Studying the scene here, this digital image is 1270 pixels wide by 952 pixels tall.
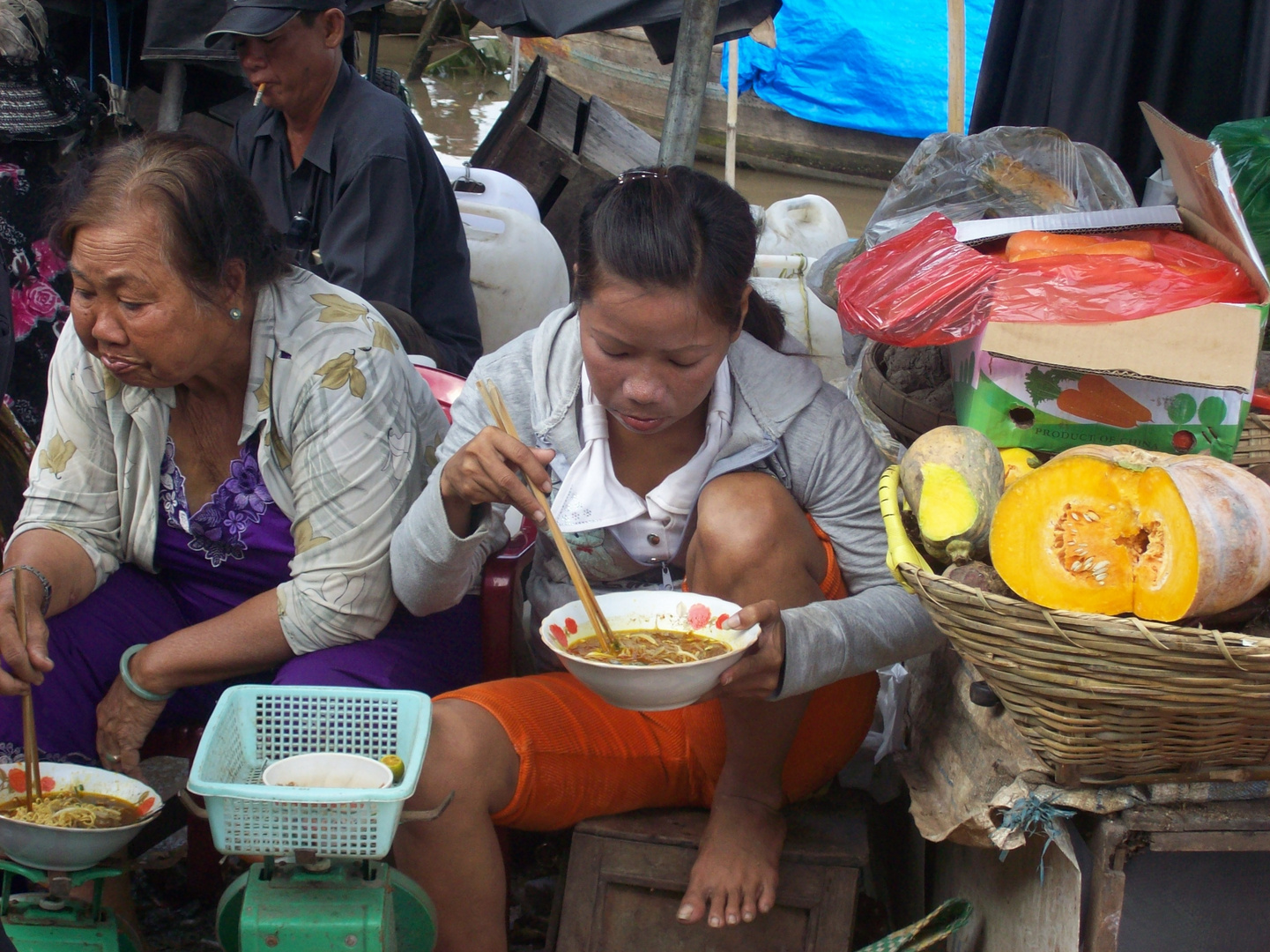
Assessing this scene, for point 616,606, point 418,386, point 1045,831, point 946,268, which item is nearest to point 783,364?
point 946,268

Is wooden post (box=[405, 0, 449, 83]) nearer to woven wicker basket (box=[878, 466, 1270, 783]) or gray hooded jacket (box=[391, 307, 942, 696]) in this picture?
gray hooded jacket (box=[391, 307, 942, 696])

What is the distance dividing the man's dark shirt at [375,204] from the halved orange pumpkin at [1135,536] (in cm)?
180

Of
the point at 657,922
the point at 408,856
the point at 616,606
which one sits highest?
the point at 616,606

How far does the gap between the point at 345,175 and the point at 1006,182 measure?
1.58 m

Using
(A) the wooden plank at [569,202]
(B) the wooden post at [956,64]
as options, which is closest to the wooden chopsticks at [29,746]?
(B) the wooden post at [956,64]

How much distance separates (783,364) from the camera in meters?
1.79

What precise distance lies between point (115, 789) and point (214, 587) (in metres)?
0.48

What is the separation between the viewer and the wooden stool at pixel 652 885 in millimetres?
1708

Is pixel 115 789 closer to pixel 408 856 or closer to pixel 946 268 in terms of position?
pixel 408 856

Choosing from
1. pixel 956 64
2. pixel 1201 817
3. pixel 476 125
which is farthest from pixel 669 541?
pixel 476 125

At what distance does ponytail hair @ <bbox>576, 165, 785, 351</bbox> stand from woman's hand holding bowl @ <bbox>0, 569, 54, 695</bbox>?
3.00ft

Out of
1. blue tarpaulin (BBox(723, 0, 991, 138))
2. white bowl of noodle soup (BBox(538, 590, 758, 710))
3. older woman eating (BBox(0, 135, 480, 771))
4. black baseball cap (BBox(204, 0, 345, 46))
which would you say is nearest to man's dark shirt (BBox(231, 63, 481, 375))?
black baseball cap (BBox(204, 0, 345, 46))

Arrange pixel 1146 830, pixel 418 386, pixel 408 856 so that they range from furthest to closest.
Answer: pixel 418 386
pixel 408 856
pixel 1146 830

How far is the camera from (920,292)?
1.71 meters
